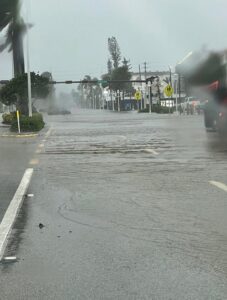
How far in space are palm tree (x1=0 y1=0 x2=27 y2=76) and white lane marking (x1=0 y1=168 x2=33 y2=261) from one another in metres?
24.5

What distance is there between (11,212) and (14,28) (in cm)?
2981

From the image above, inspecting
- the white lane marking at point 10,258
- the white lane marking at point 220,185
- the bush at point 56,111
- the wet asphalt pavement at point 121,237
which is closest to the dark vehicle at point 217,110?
the wet asphalt pavement at point 121,237

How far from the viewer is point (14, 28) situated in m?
36.2

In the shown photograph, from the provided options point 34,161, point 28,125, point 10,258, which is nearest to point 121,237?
point 10,258

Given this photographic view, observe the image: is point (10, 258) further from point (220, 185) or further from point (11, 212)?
point (220, 185)

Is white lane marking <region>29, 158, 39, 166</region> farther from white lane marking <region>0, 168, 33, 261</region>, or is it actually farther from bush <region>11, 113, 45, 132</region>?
bush <region>11, 113, 45, 132</region>

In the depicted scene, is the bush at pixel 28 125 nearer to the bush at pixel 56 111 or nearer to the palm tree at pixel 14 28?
the palm tree at pixel 14 28

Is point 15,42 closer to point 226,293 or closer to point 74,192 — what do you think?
point 74,192

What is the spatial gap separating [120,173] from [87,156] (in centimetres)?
412

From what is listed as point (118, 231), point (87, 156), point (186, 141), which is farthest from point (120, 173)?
point (186, 141)

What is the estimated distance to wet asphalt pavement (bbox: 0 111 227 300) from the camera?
191 inches

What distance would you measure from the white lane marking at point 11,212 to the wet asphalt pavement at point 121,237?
0.12 metres

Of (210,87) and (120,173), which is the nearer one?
(120,173)

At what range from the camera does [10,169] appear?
1324 cm
